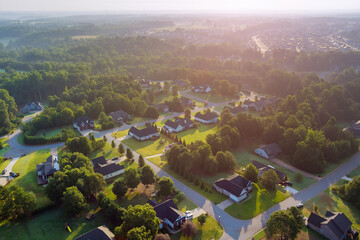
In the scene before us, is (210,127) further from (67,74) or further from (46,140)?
(67,74)

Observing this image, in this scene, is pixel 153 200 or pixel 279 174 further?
pixel 279 174

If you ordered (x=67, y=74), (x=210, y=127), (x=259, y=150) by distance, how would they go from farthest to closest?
(x=67, y=74) < (x=210, y=127) < (x=259, y=150)

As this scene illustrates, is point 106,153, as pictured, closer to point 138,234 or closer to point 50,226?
point 50,226

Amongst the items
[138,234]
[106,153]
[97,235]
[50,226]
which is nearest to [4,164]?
[106,153]

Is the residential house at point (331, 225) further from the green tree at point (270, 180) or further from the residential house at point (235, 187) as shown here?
the residential house at point (235, 187)

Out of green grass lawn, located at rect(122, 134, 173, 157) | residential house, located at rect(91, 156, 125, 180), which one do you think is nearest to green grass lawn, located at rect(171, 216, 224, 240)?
residential house, located at rect(91, 156, 125, 180)


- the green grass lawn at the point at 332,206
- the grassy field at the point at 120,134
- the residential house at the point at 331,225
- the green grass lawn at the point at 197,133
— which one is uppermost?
the residential house at the point at 331,225

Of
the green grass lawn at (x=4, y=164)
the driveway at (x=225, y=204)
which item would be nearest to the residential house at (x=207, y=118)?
the driveway at (x=225, y=204)

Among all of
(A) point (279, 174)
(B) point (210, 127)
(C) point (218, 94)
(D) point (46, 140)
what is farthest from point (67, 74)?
(A) point (279, 174)
